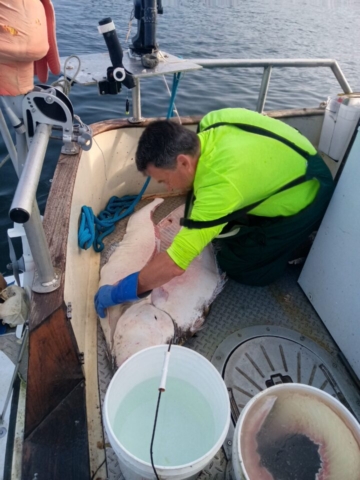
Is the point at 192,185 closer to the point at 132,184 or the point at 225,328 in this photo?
the point at 225,328

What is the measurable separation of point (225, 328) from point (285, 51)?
514 inches

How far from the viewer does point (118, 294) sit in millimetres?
2201

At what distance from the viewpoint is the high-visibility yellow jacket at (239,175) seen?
81.4 inches

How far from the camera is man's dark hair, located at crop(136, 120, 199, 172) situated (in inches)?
81.5

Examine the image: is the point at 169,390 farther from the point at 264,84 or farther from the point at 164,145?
the point at 264,84

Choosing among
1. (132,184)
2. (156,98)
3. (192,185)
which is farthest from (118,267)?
(156,98)

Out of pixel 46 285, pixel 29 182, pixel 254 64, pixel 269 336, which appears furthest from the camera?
pixel 254 64

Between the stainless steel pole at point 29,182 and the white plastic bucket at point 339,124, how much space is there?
8.15ft

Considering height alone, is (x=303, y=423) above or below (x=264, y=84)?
below

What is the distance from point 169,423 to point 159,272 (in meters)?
0.78

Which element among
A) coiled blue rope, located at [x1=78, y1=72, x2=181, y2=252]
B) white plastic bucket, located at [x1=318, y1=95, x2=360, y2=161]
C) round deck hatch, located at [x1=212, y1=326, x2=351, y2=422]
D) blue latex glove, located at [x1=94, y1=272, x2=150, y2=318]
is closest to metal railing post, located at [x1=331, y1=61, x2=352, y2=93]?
white plastic bucket, located at [x1=318, y1=95, x2=360, y2=161]

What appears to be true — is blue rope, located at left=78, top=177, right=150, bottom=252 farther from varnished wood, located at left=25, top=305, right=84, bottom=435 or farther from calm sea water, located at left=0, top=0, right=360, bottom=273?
calm sea water, located at left=0, top=0, right=360, bottom=273

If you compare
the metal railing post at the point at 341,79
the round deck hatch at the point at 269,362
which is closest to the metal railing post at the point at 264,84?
the metal railing post at the point at 341,79

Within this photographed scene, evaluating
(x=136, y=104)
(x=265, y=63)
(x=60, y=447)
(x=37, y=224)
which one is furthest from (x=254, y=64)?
(x=60, y=447)
